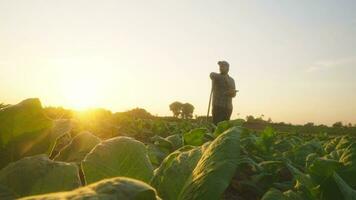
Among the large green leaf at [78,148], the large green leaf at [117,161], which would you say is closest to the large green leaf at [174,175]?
the large green leaf at [117,161]

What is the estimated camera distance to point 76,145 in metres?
1.15

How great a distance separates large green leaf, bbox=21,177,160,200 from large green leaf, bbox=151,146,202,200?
0.44 meters

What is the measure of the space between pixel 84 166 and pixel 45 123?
0.15m

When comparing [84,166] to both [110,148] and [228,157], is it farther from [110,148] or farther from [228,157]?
[228,157]

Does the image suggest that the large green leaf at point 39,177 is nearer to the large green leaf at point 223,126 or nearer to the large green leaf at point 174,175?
the large green leaf at point 174,175

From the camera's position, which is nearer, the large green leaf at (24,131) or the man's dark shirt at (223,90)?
the large green leaf at (24,131)

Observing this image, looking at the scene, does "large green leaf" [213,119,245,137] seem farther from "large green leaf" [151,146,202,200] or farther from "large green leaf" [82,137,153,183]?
"large green leaf" [82,137,153,183]

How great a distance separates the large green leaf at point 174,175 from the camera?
0.97m

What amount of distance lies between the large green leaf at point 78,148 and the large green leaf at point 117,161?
191 millimetres

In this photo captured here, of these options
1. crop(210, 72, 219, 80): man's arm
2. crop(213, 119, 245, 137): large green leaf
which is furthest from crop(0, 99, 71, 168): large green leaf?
crop(210, 72, 219, 80): man's arm

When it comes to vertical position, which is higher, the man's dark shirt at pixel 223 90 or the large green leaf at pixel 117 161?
the man's dark shirt at pixel 223 90

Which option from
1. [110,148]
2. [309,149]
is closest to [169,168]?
[110,148]

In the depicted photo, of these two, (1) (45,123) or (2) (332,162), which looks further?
(2) (332,162)

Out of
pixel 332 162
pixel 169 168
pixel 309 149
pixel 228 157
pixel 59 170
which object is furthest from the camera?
pixel 309 149
